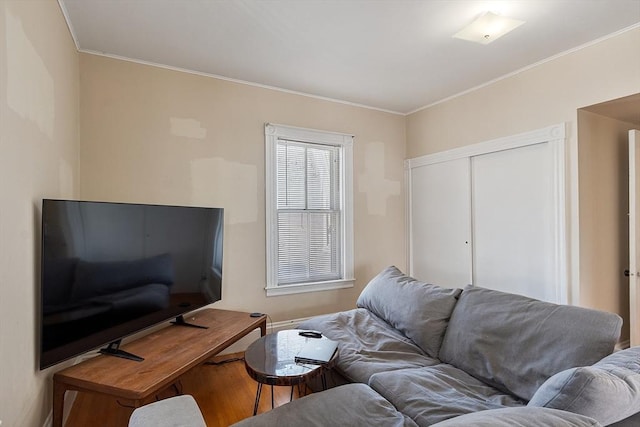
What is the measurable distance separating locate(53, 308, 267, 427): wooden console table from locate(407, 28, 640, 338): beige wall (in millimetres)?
2860

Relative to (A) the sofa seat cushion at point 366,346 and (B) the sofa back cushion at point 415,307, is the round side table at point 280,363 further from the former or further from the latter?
(B) the sofa back cushion at point 415,307

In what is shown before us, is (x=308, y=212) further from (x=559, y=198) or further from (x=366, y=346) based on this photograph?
(x=559, y=198)

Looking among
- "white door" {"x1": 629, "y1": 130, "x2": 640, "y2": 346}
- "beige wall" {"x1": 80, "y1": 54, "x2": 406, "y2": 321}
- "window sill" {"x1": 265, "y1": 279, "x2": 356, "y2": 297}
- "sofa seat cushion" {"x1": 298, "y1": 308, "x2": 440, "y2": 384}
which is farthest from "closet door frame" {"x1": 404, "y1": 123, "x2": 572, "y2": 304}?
"window sill" {"x1": 265, "y1": 279, "x2": 356, "y2": 297}

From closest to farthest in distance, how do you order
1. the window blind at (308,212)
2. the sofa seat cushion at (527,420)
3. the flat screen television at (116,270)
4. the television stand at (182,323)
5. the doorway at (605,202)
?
the sofa seat cushion at (527,420)
the flat screen television at (116,270)
the television stand at (182,323)
the doorway at (605,202)
the window blind at (308,212)

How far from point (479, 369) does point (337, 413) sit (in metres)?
0.91

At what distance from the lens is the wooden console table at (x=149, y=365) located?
1.74m

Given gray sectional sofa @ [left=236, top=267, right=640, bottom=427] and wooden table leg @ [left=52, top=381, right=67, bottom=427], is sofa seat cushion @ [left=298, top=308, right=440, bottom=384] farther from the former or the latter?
wooden table leg @ [left=52, top=381, right=67, bottom=427]

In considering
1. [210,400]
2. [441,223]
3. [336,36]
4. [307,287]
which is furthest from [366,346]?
[336,36]

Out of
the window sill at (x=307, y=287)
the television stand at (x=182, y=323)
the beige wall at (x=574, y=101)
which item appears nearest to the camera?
the beige wall at (x=574, y=101)

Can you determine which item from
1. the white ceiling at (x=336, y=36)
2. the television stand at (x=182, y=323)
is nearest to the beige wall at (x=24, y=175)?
the white ceiling at (x=336, y=36)

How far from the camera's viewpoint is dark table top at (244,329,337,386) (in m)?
1.76

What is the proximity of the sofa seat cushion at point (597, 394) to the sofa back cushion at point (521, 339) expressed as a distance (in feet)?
1.48

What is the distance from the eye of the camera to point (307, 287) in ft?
12.2

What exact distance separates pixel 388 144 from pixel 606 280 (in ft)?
8.46
